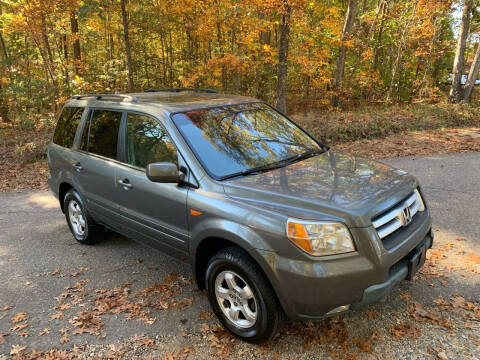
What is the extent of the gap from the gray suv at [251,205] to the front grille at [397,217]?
11 millimetres

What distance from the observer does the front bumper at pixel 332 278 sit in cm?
238

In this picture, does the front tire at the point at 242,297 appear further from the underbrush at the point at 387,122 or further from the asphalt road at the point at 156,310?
the underbrush at the point at 387,122

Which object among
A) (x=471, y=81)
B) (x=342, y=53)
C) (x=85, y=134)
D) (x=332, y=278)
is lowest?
(x=332, y=278)

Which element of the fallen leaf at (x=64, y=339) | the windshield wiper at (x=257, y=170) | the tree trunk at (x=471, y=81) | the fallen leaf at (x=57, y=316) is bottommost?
the fallen leaf at (x=57, y=316)

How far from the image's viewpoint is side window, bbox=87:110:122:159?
13.0 feet

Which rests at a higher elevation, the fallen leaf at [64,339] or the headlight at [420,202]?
the headlight at [420,202]

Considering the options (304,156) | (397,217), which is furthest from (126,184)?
(397,217)

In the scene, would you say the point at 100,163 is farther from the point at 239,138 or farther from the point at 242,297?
the point at 242,297

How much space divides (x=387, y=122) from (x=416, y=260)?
9238mm

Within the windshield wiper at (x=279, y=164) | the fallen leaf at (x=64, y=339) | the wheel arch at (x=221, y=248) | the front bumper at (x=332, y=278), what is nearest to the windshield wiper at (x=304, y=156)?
the windshield wiper at (x=279, y=164)

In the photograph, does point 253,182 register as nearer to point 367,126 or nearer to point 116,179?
point 116,179

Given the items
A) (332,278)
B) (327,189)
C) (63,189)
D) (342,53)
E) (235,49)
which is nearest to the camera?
(332,278)

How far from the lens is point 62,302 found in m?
3.63

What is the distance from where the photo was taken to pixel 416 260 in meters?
2.77
